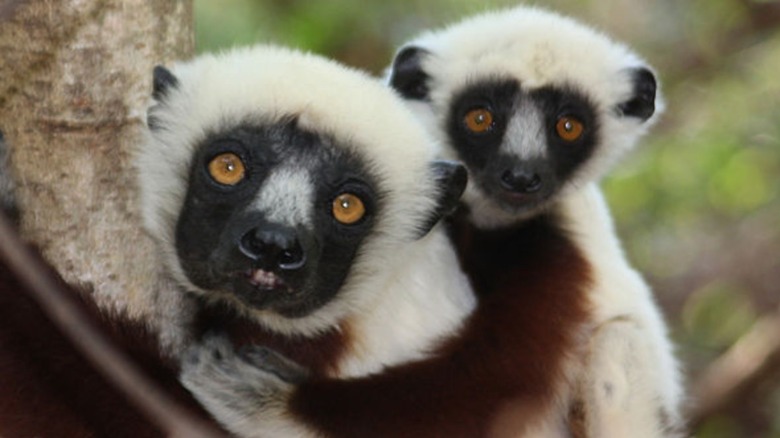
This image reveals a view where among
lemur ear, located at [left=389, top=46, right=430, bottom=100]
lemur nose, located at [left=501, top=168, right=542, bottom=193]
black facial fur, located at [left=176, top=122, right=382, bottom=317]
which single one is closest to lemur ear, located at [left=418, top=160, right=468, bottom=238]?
black facial fur, located at [left=176, top=122, right=382, bottom=317]

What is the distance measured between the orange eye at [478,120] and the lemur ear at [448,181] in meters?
1.12

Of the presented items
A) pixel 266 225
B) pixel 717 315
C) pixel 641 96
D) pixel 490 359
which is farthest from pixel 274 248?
pixel 717 315

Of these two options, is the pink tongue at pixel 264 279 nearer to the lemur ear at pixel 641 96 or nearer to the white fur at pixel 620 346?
the white fur at pixel 620 346

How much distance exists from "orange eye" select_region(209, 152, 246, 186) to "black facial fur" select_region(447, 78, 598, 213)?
1.43m

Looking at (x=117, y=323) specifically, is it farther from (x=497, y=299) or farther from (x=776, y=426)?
(x=776, y=426)

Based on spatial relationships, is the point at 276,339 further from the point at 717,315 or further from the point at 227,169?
the point at 717,315

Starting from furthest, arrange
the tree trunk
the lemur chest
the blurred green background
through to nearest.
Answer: the blurred green background → the lemur chest → the tree trunk

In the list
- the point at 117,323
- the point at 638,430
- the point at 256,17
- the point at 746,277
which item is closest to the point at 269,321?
the point at 117,323

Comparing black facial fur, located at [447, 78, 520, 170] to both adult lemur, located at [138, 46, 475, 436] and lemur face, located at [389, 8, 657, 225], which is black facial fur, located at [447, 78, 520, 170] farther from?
adult lemur, located at [138, 46, 475, 436]

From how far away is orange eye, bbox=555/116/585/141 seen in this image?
509 centimetres

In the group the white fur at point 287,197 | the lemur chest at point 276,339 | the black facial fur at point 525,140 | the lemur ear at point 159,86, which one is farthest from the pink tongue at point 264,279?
the black facial fur at point 525,140

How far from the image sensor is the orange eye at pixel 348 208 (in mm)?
3633

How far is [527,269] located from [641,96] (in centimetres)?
126

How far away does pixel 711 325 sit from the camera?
350 inches
